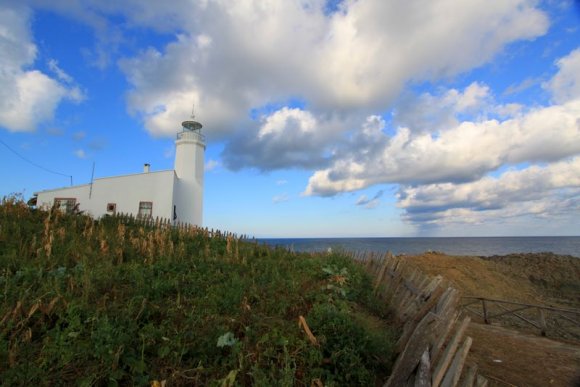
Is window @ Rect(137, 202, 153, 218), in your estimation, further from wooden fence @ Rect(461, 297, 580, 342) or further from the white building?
wooden fence @ Rect(461, 297, 580, 342)

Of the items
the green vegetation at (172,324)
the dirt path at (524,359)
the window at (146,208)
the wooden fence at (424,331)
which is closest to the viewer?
the wooden fence at (424,331)

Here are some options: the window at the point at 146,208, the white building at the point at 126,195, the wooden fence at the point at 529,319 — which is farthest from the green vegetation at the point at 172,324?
the white building at the point at 126,195

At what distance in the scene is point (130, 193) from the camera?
69.2ft

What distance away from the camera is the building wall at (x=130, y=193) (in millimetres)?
21000

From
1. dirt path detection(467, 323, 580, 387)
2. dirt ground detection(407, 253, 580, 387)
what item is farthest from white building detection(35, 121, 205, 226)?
dirt path detection(467, 323, 580, 387)

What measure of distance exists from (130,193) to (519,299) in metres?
23.9

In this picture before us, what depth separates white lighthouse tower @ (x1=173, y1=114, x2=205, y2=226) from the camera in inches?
917

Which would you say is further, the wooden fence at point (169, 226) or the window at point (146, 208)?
the window at point (146, 208)

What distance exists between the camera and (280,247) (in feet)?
37.8

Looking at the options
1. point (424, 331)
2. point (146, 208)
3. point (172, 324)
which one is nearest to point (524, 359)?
point (424, 331)

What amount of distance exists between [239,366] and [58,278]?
3.74 m

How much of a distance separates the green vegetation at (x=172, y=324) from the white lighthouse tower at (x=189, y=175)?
16.0 m

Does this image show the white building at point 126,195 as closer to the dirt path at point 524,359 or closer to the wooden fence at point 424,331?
the wooden fence at point 424,331

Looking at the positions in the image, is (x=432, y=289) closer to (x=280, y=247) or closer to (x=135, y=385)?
(x=135, y=385)
